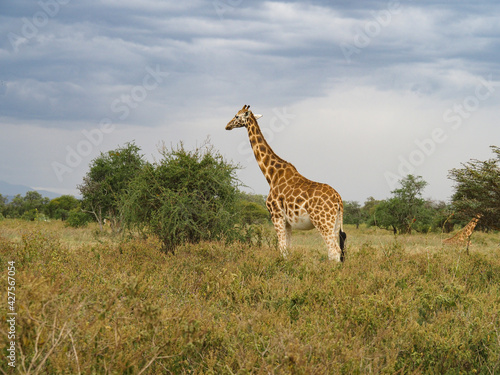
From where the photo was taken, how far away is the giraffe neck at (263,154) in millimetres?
11422

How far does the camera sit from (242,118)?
38.5ft

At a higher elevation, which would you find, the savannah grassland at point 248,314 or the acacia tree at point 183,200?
the acacia tree at point 183,200

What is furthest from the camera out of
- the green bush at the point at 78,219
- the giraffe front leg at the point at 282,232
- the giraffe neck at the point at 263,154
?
the green bush at the point at 78,219

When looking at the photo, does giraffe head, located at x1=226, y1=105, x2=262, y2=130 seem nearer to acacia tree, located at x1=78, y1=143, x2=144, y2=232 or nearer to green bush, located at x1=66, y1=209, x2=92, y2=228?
acacia tree, located at x1=78, y1=143, x2=144, y2=232

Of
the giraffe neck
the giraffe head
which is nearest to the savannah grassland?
the giraffe neck

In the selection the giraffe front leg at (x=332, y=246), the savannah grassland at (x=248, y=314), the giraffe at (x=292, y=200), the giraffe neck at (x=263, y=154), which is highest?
the giraffe neck at (x=263, y=154)

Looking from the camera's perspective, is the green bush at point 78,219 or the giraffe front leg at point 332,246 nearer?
the giraffe front leg at point 332,246

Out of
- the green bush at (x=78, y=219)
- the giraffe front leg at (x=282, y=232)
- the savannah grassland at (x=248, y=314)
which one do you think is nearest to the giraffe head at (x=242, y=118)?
the giraffe front leg at (x=282, y=232)

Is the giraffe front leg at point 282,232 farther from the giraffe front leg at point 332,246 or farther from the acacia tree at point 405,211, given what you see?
the acacia tree at point 405,211

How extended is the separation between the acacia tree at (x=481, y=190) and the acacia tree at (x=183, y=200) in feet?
27.7

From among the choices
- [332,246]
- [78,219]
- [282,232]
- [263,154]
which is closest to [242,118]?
[263,154]

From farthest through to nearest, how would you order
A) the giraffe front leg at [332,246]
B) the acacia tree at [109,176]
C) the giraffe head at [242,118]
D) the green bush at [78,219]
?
1. the green bush at [78,219]
2. the acacia tree at [109,176]
3. the giraffe head at [242,118]
4. the giraffe front leg at [332,246]

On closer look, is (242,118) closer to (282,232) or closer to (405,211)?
(282,232)

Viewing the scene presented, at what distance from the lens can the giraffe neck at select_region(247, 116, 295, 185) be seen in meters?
11.4
